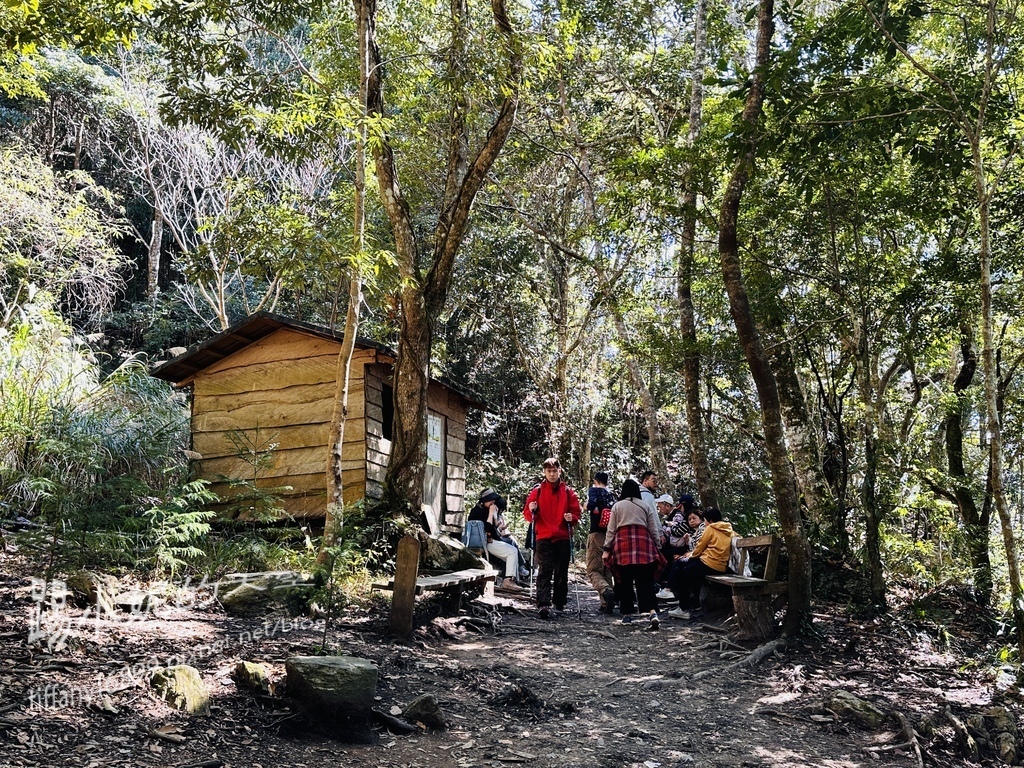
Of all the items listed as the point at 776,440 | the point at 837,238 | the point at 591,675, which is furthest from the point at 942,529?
the point at 591,675

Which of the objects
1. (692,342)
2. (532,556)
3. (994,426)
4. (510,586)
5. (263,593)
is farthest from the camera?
(532,556)

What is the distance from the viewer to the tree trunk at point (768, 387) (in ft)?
25.4

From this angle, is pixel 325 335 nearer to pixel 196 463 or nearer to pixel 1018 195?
pixel 196 463

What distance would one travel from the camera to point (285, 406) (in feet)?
39.0

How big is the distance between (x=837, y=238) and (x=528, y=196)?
32.8 ft

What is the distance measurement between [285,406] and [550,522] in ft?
15.5

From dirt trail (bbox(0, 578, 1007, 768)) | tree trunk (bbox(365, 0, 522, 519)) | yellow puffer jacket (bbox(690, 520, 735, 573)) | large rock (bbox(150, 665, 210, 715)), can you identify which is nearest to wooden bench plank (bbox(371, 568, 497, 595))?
dirt trail (bbox(0, 578, 1007, 768))

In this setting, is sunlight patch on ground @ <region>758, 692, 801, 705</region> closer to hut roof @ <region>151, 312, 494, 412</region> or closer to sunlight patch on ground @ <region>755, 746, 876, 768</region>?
sunlight patch on ground @ <region>755, 746, 876, 768</region>

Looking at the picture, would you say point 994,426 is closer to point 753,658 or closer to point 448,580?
point 753,658

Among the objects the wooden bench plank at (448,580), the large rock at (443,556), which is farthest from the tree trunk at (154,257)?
the wooden bench plank at (448,580)

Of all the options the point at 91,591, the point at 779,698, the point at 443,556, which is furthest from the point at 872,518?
the point at 91,591

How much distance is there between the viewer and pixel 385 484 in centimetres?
988

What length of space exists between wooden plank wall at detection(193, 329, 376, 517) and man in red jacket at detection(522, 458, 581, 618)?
2888mm

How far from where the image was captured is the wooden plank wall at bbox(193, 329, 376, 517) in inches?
452
